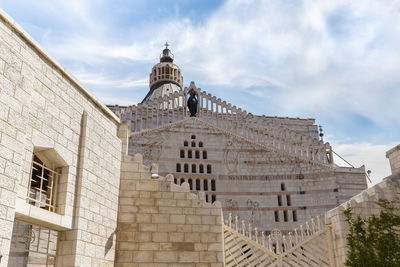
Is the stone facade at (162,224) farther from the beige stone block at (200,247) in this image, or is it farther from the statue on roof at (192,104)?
the statue on roof at (192,104)

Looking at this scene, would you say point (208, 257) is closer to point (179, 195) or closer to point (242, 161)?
point (179, 195)

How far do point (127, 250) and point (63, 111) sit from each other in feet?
14.4

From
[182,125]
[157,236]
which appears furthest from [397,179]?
[182,125]

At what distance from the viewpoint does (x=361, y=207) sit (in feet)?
38.4

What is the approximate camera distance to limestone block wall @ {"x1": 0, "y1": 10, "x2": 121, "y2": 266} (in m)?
7.05

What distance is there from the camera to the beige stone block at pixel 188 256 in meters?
10.7

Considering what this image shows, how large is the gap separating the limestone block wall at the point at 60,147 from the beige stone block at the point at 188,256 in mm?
2004

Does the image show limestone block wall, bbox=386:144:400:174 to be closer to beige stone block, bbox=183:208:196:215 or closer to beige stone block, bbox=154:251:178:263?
beige stone block, bbox=183:208:196:215

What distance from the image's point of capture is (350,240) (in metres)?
10.8

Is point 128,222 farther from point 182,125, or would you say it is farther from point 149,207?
point 182,125

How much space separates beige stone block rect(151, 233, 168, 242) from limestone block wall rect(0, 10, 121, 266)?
1.20 m

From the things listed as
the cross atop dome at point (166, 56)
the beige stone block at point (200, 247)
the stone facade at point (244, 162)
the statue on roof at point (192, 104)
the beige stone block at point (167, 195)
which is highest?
the cross atop dome at point (166, 56)

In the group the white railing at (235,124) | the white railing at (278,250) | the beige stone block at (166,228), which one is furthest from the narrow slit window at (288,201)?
the beige stone block at (166,228)

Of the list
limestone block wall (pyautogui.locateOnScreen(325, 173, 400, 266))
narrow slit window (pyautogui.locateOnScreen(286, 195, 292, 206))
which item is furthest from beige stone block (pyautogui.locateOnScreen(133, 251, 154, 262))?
narrow slit window (pyautogui.locateOnScreen(286, 195, 292, 206))
